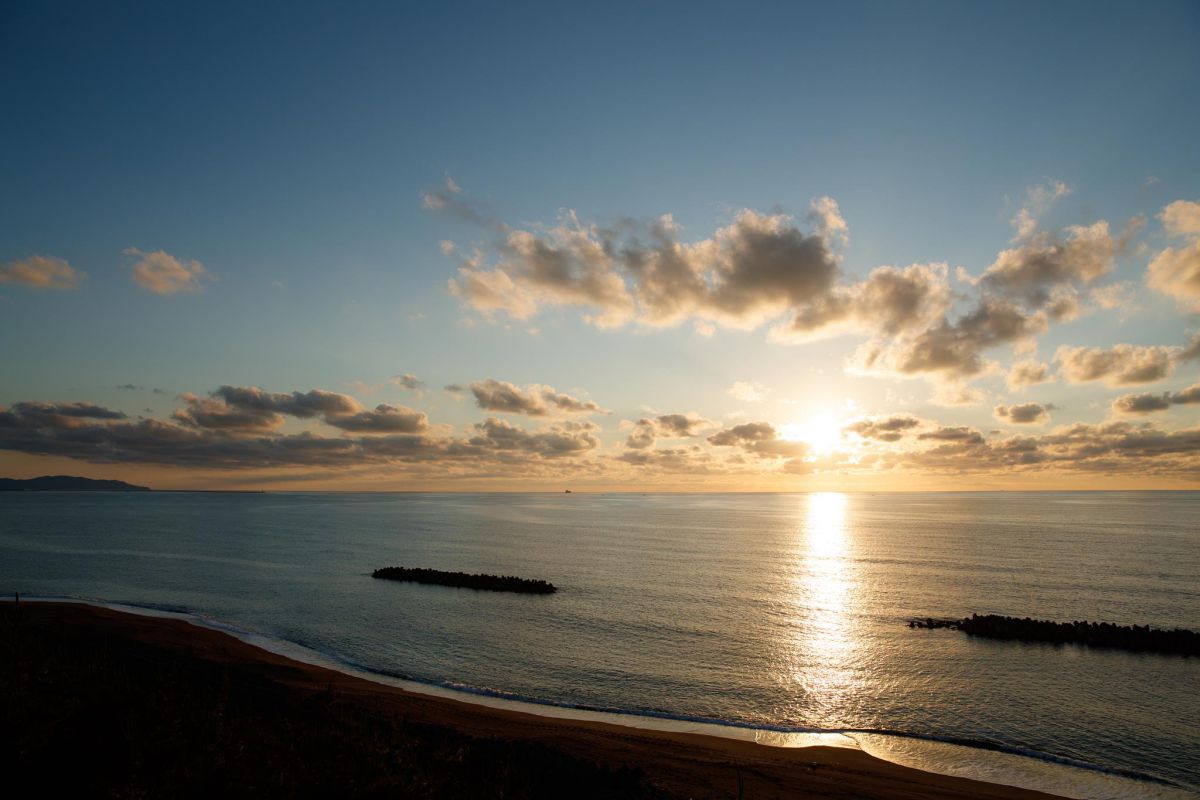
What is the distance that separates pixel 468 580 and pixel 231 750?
156ft

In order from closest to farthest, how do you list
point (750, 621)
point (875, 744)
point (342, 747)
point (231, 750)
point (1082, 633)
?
point (231, 750), point (342, 747), point (875, 744), point (1082, 633), point (750, 621)

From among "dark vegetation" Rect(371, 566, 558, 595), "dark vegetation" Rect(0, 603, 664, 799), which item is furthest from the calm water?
"dark vegetation" Rect(0, 603, 664, 799)

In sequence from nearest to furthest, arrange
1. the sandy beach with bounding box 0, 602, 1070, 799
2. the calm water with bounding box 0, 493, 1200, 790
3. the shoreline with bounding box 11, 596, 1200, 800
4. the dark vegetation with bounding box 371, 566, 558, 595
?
the sandy beach with bounding box 0, 602, 1070, 799 → the shoreline with bounding box 11, 596, 1200, 800 → the calm water with bounding box 0, 493, 1200, 790 → the dark vegetation with bounding box 371, 566, 558, 595

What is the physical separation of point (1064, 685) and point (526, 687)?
2859cm

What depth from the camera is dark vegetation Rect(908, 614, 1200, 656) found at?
37656 mm

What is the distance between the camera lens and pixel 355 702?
24.3 metres

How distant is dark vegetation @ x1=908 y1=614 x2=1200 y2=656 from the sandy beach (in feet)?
86.2

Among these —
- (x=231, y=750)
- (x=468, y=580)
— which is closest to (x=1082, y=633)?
(x=231, y=750)

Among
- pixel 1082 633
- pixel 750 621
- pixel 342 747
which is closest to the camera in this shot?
pixel 342 747

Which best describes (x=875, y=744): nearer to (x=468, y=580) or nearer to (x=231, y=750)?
(x=231, y=750)

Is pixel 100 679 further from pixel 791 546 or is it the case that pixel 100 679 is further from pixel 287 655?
pixel 791 546

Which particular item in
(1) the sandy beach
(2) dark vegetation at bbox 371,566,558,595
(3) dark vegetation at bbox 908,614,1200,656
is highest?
(1) the sandy beach

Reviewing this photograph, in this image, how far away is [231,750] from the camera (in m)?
14.6

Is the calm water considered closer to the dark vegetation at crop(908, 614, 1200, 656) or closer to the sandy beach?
the dark vegetation at crop(908, 614, 1200, 656)
